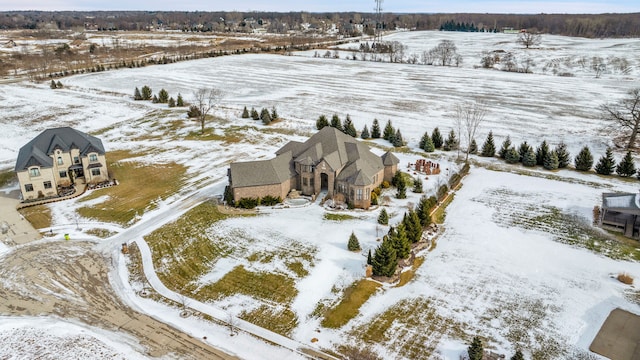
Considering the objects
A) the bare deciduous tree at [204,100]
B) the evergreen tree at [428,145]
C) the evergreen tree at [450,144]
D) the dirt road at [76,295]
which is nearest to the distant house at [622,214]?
the evergreen tree at [450,144]

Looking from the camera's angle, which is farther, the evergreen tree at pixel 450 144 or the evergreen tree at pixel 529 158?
the evergreen tree at pixel 450 144

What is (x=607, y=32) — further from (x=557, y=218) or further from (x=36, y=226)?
(x=36, y=226)

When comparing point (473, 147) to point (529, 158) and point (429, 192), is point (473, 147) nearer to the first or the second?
point (529, 158)

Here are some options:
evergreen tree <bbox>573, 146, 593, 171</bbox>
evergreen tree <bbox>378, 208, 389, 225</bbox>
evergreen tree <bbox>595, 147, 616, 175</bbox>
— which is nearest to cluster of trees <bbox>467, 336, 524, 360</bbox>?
evergreen tree <bbox>378, 208, 389, 225</bbox>

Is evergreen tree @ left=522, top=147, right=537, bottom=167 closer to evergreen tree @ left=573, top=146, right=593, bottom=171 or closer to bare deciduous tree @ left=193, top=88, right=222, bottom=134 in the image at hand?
evergreen tree @ left=573, top=146, right=593, bottom=171

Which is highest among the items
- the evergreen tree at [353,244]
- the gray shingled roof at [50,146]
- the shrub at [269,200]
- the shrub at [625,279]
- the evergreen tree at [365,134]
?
the gray shingled roof at [50,146]

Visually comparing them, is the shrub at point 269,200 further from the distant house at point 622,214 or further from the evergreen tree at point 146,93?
the evergreen tree at point 146,93

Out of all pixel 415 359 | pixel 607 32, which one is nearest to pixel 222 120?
pixel 415 359
